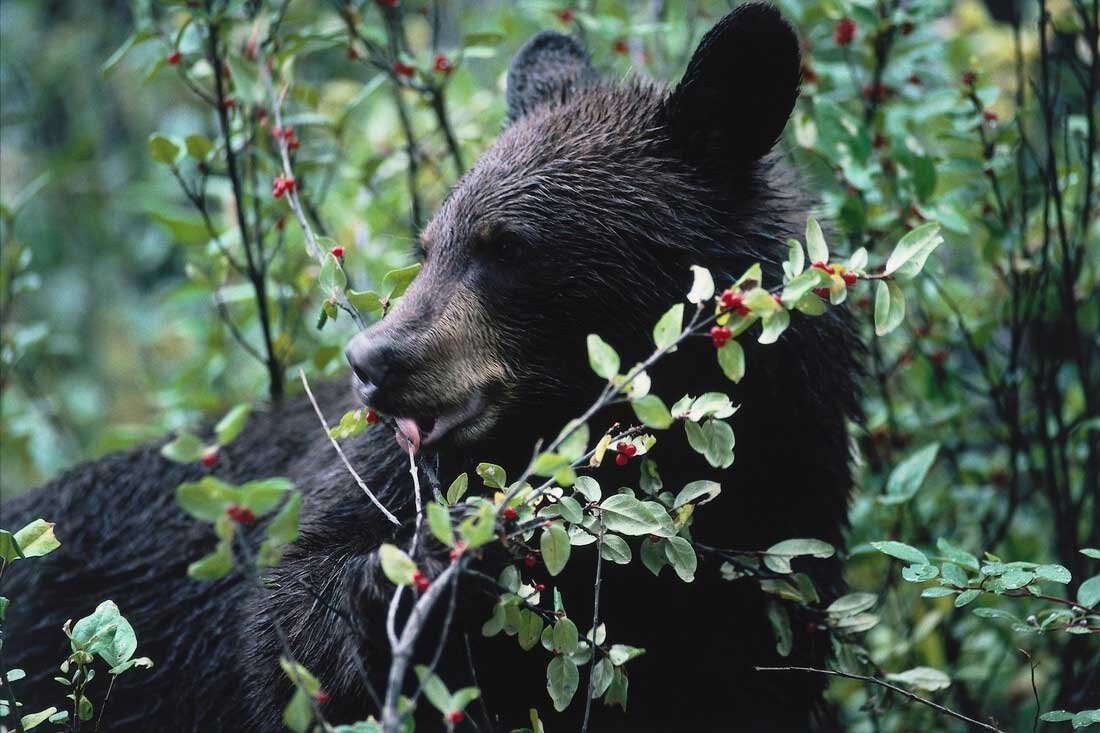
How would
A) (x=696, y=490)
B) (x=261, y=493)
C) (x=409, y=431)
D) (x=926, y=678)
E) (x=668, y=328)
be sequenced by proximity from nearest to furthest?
1. (x=261, y=493)
2. (x=668, y=328)
3. (x=696, y=490)
4. (x=409, y=431)
5. (x=926, y=678)

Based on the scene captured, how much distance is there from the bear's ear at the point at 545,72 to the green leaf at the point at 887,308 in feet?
4.18

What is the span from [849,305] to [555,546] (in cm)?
134

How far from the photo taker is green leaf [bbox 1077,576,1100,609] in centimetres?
220

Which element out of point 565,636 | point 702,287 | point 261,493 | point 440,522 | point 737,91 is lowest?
point 565,636

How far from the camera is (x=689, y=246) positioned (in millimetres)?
2506

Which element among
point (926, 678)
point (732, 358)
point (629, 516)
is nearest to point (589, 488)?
point (629, 516)

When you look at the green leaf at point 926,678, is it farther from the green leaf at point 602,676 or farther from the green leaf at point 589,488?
the green leaf at point 589,488

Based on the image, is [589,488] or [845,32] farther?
[845,32]

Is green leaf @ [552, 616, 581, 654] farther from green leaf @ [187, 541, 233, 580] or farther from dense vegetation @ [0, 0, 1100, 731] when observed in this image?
green leaf @ [187, 541, 233, 580]

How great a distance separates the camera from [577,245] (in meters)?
2.48

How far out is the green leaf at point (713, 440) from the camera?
Answer: 2.01 m

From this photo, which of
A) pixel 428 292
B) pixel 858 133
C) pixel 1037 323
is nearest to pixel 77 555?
pixel 428 292

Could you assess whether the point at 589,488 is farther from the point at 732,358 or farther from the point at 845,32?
the point at 845,32

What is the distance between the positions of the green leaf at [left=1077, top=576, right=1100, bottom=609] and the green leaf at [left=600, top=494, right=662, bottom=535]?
0.97 meters
